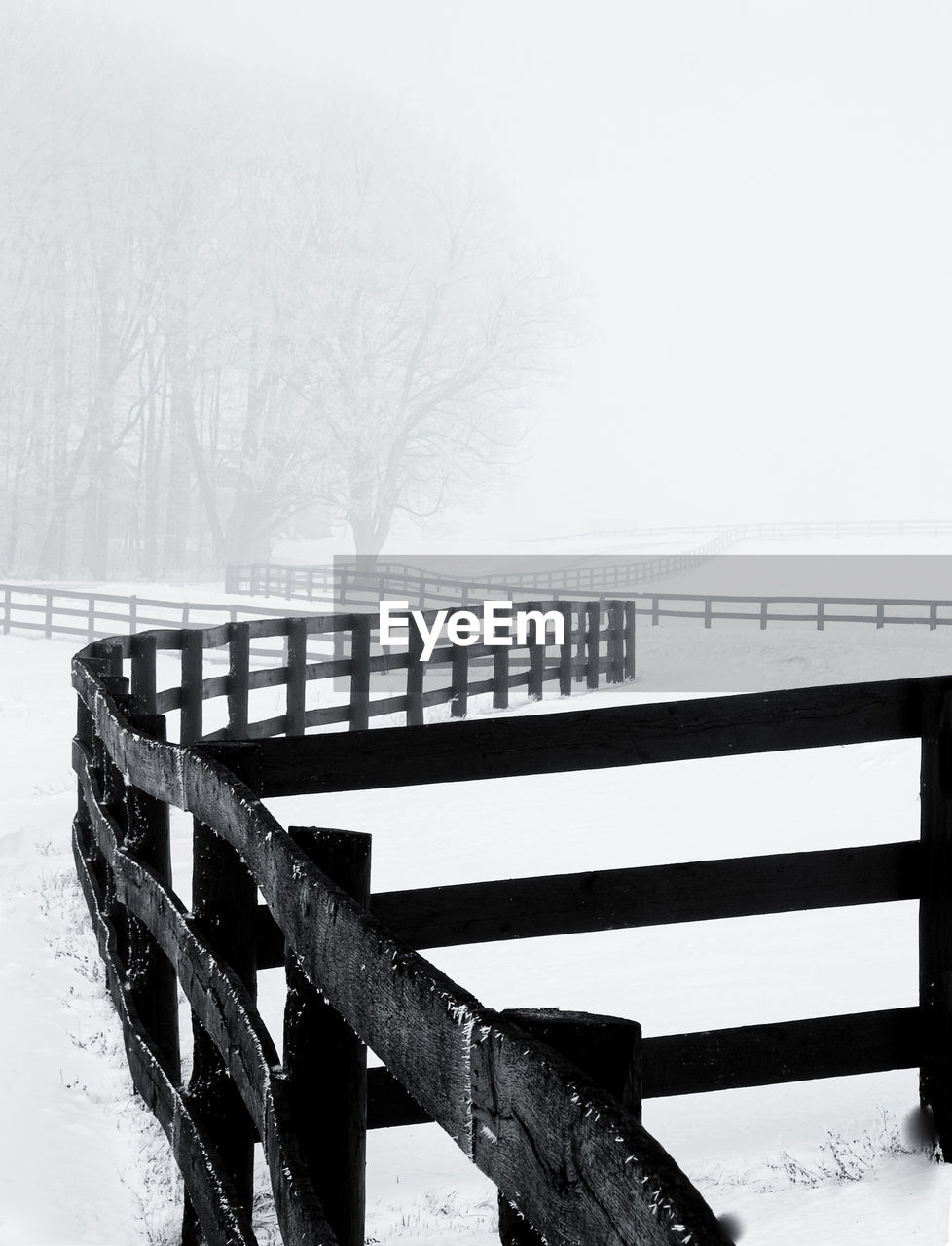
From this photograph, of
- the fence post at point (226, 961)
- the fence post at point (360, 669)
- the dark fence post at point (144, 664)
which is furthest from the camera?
the fence post at point (360, 669)

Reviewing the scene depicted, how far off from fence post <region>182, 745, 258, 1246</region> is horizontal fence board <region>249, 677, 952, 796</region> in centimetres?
45

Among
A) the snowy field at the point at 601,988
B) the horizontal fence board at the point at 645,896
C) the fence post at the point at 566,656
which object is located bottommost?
the snowy field at the point at 601,988

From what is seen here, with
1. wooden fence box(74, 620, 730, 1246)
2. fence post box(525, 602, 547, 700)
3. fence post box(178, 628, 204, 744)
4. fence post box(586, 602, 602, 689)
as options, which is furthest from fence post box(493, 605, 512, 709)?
wooden fence box(74, 620, 730, 1246)

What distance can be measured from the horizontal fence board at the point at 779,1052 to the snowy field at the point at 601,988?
10.2 inches

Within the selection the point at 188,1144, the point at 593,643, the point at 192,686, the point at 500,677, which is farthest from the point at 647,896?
the point at 593,643

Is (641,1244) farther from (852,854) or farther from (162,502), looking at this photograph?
(162,502)

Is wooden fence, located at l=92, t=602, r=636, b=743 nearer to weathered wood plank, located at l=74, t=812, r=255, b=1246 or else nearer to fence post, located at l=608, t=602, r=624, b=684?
fence post, located at l=608, t=602, r=624, b=684

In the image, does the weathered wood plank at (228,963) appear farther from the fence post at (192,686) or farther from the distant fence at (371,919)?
the fence post at (192,686)

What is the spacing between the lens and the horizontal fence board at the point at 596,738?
3.48 meters

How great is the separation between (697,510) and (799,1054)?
139011mm

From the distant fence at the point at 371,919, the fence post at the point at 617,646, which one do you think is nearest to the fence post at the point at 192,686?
the distant fence at the point at 371,919

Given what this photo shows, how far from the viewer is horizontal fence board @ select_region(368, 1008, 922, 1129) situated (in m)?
3.49

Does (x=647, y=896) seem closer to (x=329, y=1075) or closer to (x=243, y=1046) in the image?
(x=243, y=1046)

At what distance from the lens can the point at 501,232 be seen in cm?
5175
